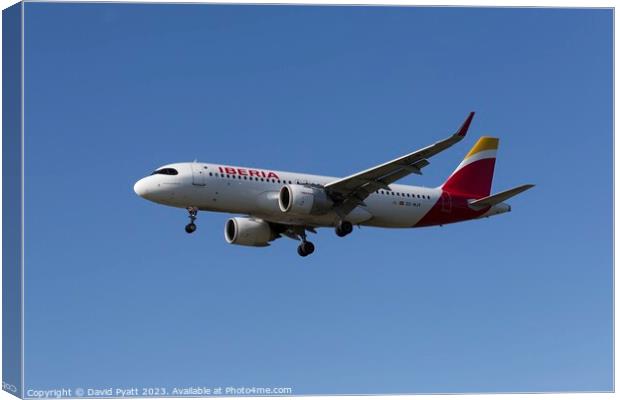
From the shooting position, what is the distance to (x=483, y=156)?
167 feet

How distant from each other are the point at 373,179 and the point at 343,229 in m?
2.20

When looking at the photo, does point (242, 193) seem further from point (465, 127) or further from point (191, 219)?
point (465, 127)

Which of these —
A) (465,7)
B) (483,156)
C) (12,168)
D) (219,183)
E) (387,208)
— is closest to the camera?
(12,168)

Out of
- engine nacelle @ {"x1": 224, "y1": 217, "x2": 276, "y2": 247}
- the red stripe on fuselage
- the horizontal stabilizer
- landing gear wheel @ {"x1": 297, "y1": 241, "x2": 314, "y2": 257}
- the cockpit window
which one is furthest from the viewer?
the red stripe on fuselage

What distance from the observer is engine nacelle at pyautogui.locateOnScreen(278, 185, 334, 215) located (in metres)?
43.8

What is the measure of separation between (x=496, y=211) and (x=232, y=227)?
10.7m

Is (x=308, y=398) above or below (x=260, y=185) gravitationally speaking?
below

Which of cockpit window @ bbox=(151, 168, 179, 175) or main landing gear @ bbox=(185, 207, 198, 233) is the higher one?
cockpit window @ bbox=(151, 168, 179, 175)

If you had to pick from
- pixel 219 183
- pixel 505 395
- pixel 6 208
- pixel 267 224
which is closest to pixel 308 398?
pixel 505 395

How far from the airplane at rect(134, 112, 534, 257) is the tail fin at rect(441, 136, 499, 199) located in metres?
0.04

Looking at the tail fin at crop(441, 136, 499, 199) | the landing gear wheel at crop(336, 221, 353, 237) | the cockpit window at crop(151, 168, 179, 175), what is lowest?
the landing gear wheel at crop(336, 221, 353, 237)

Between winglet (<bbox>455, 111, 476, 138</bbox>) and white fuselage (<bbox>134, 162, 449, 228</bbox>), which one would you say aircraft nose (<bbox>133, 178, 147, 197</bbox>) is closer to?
white fuselage (<bbox>134, 162, 449, 228</bbox>)

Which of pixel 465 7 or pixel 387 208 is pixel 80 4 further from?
pixel 387 208

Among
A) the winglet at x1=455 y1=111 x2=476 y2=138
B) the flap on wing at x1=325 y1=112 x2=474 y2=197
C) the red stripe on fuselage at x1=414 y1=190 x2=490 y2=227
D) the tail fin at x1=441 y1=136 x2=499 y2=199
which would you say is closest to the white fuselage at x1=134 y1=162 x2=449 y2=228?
the flap on wing at x1=325 y1=112 x2=474 y2=197
